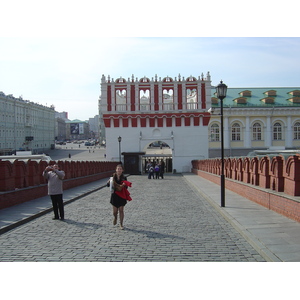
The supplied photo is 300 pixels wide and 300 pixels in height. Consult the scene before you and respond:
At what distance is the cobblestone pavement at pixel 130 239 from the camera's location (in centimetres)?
705

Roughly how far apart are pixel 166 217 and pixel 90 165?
19.6m

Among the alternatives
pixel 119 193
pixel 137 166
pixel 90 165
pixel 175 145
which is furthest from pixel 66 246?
pixel 175 145

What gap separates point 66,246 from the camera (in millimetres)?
7805

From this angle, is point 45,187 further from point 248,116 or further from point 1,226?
point 248,116

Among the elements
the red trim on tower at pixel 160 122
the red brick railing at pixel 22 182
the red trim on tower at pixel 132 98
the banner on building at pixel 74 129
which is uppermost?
the banner on building at pixel 74 129

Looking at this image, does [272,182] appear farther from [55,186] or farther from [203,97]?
[203,97]

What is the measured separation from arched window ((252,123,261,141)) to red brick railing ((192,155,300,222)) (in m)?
41.2

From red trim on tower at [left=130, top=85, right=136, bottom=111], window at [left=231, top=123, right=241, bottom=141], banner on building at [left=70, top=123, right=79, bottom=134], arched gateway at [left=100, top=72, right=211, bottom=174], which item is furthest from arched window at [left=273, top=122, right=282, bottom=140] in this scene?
banner on building at [left=70, top=123, right=79, bottom=134]

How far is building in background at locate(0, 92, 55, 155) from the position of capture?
237 ft

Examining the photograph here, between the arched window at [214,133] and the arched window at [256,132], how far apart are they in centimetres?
559

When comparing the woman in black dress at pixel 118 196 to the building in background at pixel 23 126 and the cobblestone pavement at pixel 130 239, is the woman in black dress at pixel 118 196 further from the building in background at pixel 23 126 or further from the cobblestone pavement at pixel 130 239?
the building in background at pixel 23 126

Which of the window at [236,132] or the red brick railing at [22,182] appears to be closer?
the red brick railing at [22,182]

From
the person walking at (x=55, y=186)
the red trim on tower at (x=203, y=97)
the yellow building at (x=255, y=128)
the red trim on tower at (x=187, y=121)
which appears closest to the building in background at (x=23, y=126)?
the red trim on tower at (x=187, y=121)

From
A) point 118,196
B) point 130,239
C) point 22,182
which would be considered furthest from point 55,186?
point 22,182
